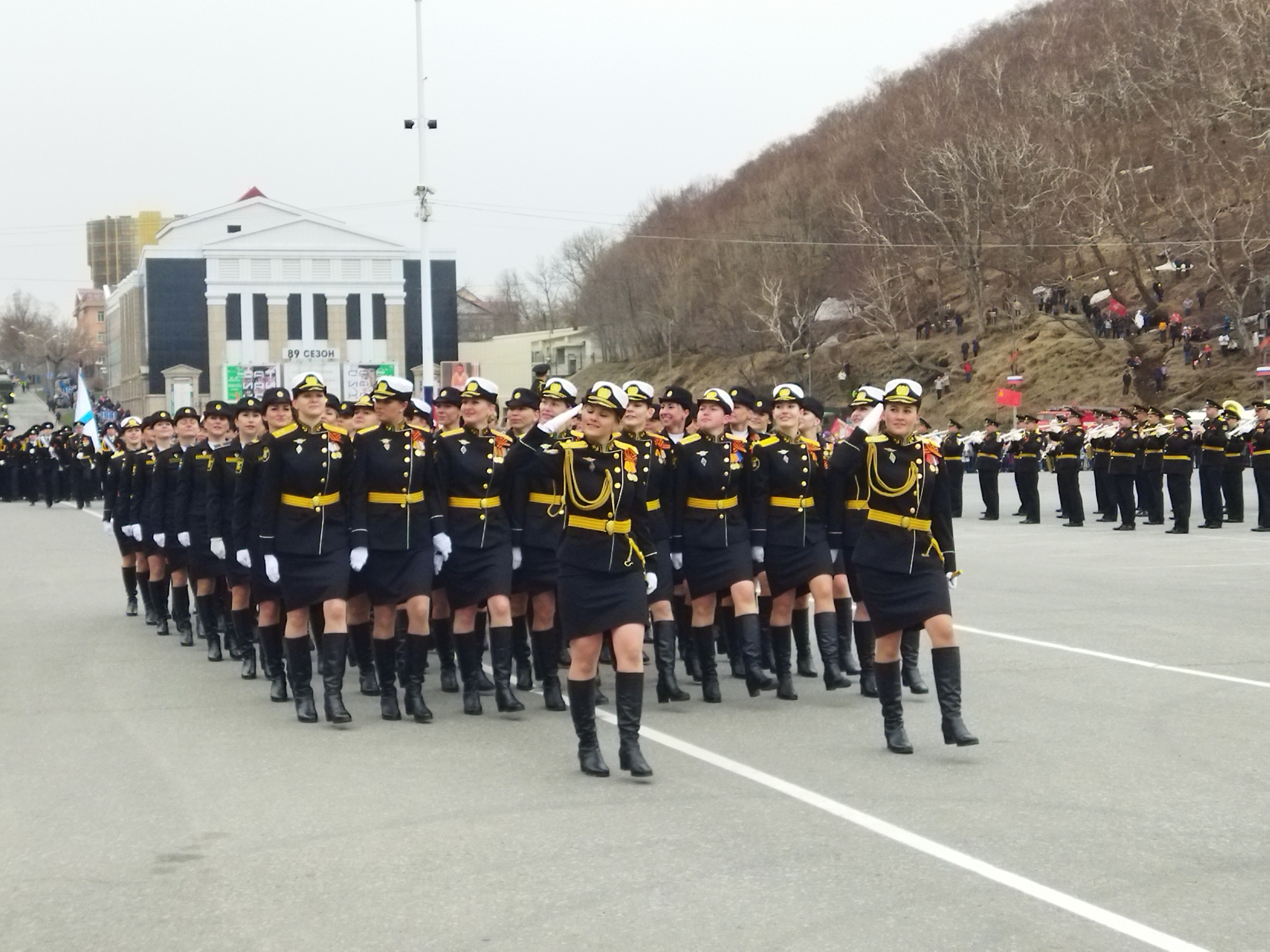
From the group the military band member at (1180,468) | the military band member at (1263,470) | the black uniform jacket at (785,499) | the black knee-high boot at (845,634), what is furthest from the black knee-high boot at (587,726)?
the military band member at (1263,470)

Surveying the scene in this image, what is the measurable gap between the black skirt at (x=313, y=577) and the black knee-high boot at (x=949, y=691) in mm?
3572

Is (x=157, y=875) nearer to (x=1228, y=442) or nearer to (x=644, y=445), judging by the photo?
(x=644, y=445)

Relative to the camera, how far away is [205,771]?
8.42 meters

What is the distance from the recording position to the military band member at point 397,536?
1007cm

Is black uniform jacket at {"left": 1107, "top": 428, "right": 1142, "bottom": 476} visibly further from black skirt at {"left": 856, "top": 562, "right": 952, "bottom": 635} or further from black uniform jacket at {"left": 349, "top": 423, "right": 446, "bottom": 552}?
black skirt at {"left": 856, "top": 562, "right": 952, "bottom": 635}

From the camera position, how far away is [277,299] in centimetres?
10300

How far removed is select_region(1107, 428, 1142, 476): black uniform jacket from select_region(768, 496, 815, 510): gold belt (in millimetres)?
16918

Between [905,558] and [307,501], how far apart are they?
361 cm

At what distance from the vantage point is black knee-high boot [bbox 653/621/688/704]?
10.4 meters

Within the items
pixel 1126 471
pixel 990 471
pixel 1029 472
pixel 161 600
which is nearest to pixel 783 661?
pixel 161 600

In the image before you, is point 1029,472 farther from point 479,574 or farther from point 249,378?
point 249,378

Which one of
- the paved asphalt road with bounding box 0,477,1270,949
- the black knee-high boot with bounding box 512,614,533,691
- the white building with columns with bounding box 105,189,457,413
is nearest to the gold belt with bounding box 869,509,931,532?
the paved asphalt road with bounding box 0,477,1270,949

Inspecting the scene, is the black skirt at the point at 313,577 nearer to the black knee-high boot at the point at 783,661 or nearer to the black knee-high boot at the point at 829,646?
the black knee-high boot at the point at 783,661

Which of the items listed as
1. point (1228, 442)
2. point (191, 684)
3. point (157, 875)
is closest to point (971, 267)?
point (1228, 442)
